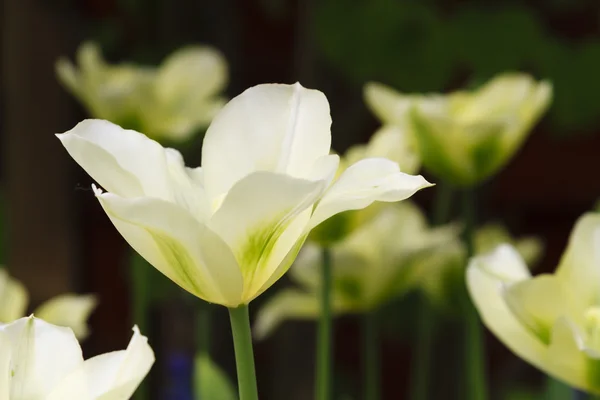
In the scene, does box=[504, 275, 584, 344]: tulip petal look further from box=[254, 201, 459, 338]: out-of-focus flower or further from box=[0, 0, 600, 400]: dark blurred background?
box=[0, 0, 600, 400]: dark blurred background

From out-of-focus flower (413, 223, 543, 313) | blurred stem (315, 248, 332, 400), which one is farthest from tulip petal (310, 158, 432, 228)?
out-of-focus flower (413, 223, 543, 313)

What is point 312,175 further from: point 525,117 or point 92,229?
point 92,229

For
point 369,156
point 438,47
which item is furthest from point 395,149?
point 438,47

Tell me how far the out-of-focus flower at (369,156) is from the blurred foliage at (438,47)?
15.2 inches

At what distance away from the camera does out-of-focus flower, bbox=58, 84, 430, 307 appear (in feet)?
0.42

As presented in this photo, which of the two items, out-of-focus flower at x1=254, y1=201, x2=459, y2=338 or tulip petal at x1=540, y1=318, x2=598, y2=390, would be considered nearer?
tulip petal at x1=540, y1=318, x2=598, y2=390

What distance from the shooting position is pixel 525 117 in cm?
35

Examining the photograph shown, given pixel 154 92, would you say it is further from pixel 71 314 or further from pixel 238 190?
pixel 238 190

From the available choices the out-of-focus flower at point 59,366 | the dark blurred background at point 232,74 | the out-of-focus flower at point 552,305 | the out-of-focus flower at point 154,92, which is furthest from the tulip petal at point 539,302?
the dark blurred background at point 232,74

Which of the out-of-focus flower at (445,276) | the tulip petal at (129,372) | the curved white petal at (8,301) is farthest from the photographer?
the out-of-focus flower at (445,276)

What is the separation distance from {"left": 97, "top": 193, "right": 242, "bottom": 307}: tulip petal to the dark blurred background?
0.48 meters

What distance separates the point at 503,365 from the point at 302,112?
32.2 inches

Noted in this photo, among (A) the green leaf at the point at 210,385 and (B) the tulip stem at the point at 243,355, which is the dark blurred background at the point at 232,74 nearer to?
(A) the green leaf at the point at 210,385

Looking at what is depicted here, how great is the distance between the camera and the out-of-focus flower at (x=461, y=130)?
32 cm
